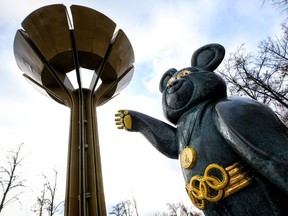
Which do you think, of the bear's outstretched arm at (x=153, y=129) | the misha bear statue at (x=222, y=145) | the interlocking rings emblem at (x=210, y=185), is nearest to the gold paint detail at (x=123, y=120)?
the bear's outstretched arm at (x=153, y=129)

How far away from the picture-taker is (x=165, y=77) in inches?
106

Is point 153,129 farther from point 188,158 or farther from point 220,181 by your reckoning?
point 220,181

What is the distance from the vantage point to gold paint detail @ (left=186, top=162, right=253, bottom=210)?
1.61 meters

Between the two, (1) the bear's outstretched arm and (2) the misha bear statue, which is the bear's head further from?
(1) the bear's outstretched arm

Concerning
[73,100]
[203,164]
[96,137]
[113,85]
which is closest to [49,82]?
[73,100]

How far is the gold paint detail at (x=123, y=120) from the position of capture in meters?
2.59

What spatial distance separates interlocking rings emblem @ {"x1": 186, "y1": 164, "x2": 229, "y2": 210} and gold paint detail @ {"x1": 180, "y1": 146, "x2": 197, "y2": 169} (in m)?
0.10

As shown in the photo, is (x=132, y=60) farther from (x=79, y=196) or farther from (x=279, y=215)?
(x=279, y=215)

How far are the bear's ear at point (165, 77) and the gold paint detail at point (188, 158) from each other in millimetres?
919

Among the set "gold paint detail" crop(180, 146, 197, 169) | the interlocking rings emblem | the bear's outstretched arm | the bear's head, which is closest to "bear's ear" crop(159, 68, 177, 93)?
the bear's head

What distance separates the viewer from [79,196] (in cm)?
616

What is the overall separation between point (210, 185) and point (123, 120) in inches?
49.2

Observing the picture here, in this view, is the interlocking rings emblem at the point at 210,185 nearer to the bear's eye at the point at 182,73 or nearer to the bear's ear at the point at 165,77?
the bear's eye at the point at 182,73

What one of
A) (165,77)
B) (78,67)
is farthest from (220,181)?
(78,67)
